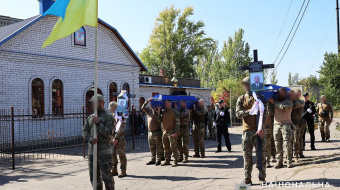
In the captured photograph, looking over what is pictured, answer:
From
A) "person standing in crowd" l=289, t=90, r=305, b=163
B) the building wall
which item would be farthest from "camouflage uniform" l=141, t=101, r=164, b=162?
the building wall

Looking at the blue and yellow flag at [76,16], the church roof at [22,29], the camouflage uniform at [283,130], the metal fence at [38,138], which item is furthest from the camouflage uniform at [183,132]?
the church roof at [22,29]

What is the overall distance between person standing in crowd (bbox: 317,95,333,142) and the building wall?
12263 mm

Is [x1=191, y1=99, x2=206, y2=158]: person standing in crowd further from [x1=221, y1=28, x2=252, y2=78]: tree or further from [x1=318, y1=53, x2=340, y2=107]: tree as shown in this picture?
[x1=221, y1=28, x2=252, y2=78]: tree

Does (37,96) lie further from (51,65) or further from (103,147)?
(103,147)

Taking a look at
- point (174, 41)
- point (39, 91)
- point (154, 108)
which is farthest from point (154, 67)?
point (154, 108)

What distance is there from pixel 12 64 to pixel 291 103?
42.9 ft

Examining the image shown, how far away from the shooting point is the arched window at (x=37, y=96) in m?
16.2

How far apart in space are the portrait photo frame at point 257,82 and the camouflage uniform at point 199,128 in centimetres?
425

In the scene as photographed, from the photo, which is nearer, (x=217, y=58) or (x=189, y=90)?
(x=189, y=90)

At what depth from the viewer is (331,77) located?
1273cm

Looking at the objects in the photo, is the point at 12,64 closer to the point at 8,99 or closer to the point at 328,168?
the point at 8,99

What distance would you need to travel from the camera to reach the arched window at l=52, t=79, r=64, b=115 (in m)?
17.0

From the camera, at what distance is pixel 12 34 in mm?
14969

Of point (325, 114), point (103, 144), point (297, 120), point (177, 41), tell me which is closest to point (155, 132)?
point (103, 144)
